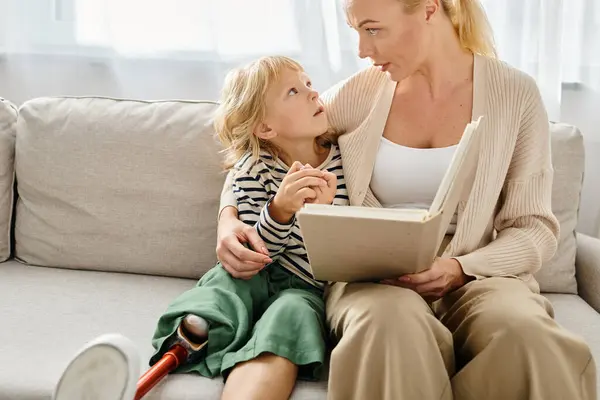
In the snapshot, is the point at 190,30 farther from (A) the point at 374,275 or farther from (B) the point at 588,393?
(B) the point at 588,393

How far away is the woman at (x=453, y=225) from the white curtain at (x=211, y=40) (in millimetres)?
392

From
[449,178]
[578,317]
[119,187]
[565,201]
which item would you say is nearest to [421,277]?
[449,178]

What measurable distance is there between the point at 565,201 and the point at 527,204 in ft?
1.05

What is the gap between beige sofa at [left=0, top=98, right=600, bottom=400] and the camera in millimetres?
1842

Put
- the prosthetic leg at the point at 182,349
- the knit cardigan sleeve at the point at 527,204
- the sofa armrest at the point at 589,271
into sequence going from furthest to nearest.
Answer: the sofa armrest at the point at 589,271 → the knit cardigan sleeve at the point at 527,204 → the prosthetic leg at the point at 182,349

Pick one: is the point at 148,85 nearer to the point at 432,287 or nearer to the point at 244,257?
the point at 244,257

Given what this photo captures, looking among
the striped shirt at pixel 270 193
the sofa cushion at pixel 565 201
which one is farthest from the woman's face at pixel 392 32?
the sofa cushion at pixel 565 201

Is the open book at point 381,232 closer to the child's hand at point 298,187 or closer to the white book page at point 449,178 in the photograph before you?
the white book page at point 449,178

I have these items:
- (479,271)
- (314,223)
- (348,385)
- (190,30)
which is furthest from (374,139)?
(190,30)

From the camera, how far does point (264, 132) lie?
1.68m

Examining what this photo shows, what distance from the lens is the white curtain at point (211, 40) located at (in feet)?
6.73

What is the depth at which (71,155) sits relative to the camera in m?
1.93

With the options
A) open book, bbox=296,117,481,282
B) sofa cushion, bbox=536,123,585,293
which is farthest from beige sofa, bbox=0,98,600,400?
open book, bbox=296,117,481,282

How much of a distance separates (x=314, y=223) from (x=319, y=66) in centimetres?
96
